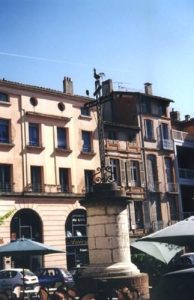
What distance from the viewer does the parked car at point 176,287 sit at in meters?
8.00

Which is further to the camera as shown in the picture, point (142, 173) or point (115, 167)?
point (142, 173)

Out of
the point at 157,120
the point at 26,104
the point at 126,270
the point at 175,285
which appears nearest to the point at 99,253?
the point at 126,270

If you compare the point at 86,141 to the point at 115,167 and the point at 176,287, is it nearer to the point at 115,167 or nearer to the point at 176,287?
the point at 115,167

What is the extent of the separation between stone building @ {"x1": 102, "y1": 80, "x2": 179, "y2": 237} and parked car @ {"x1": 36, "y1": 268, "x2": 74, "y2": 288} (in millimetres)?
14059

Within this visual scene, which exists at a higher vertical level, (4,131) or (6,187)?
(4,131)

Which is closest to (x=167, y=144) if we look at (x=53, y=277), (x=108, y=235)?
(x=53, y=277)

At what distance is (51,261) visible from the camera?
109 feet

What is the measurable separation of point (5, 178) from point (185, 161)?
2155cm

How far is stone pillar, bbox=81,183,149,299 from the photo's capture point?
15781 millimetres

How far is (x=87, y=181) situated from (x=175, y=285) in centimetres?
2993

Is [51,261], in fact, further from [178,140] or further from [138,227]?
[178,140]

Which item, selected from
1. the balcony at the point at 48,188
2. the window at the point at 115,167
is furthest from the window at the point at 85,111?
the balcony at the point at 48,188

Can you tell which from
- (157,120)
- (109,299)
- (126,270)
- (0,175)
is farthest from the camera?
(157,120)

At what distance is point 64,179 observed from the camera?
36.7m
